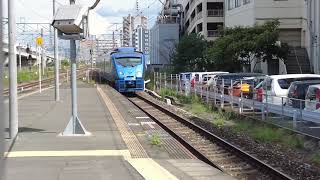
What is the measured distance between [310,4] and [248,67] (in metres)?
8.26

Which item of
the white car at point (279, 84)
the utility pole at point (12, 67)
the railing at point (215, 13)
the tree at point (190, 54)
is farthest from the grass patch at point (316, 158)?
the railing at point (215, 13)

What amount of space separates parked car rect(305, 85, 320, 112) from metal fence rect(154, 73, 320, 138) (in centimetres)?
14

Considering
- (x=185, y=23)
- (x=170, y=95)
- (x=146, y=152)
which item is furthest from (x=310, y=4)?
(x=185, y=23)

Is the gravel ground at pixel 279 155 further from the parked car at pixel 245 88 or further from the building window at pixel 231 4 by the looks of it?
the building window at pixel 231 4

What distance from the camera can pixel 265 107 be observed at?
18938 mm

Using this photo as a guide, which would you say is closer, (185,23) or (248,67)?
(248,67)

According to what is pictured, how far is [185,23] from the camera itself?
4464 inches

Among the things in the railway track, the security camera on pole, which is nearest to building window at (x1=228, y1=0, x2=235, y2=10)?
the railway track

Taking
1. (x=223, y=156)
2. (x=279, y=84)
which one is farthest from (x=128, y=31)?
(x=223, y=156)

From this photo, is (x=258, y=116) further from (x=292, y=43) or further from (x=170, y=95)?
(x=292, y=43)

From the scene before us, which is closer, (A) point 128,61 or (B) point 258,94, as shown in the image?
(B) point 258,94

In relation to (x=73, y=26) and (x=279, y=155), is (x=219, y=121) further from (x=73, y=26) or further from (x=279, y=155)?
(x=73, y=26)

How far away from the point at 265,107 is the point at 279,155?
5.87m

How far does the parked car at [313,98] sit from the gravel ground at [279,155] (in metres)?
1.30
